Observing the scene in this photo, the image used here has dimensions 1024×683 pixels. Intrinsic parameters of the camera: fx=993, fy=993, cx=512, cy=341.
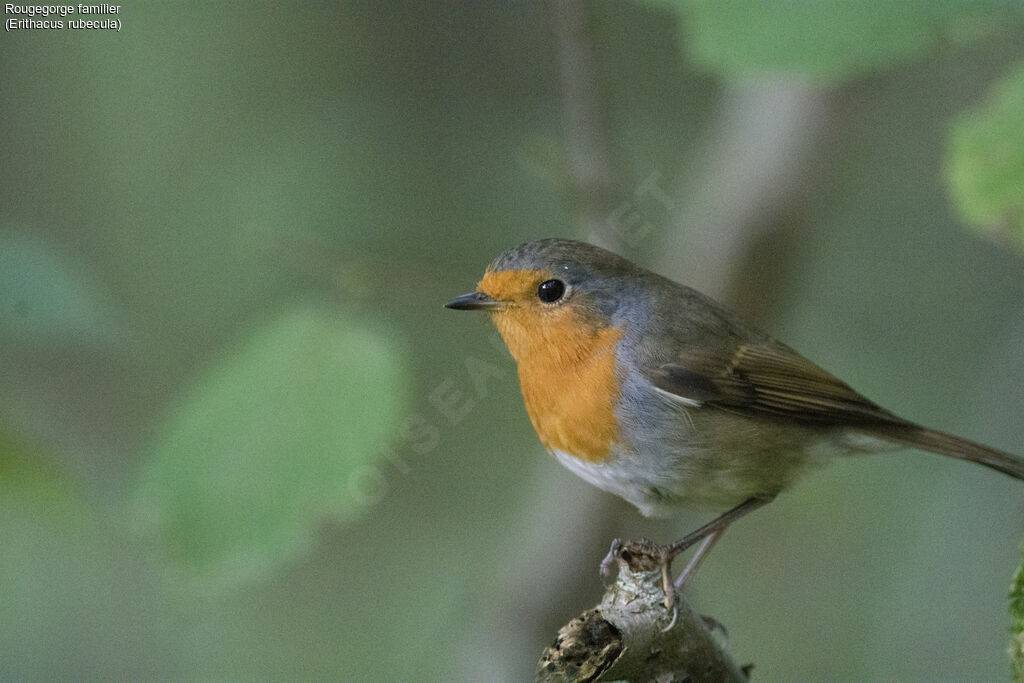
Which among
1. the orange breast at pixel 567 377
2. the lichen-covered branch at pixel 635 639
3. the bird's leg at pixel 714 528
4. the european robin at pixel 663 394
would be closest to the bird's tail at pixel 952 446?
the european robin at pixel 663 394

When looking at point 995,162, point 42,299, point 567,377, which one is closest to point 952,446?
point 995,162

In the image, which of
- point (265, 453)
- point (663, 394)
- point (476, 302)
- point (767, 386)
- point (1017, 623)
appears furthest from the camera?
point (767, 386)

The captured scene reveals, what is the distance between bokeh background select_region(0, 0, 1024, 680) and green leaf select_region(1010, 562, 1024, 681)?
1668 mm

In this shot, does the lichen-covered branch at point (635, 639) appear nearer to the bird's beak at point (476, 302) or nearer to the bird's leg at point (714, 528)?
the bird's leg at point (714, 528)

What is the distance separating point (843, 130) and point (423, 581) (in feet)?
12.2

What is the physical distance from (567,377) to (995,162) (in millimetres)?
1394

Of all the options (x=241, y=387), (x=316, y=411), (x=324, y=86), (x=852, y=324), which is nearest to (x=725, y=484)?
(x=316, y=411)

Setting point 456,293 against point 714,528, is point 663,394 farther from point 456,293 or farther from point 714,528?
point 456,293

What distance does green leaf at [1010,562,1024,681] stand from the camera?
1.80 metres

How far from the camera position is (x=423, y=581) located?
6.36 m

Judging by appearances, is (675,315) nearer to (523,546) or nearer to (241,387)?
(241,387)

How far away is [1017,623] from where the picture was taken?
1819mm

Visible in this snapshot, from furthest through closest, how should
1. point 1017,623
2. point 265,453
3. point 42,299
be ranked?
point 265,453 → point 42,299 → point 1017,623

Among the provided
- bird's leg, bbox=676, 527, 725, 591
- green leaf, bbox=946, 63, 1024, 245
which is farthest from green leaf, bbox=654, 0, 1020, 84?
bird's leg, bbox=676, 527, 725, 591
